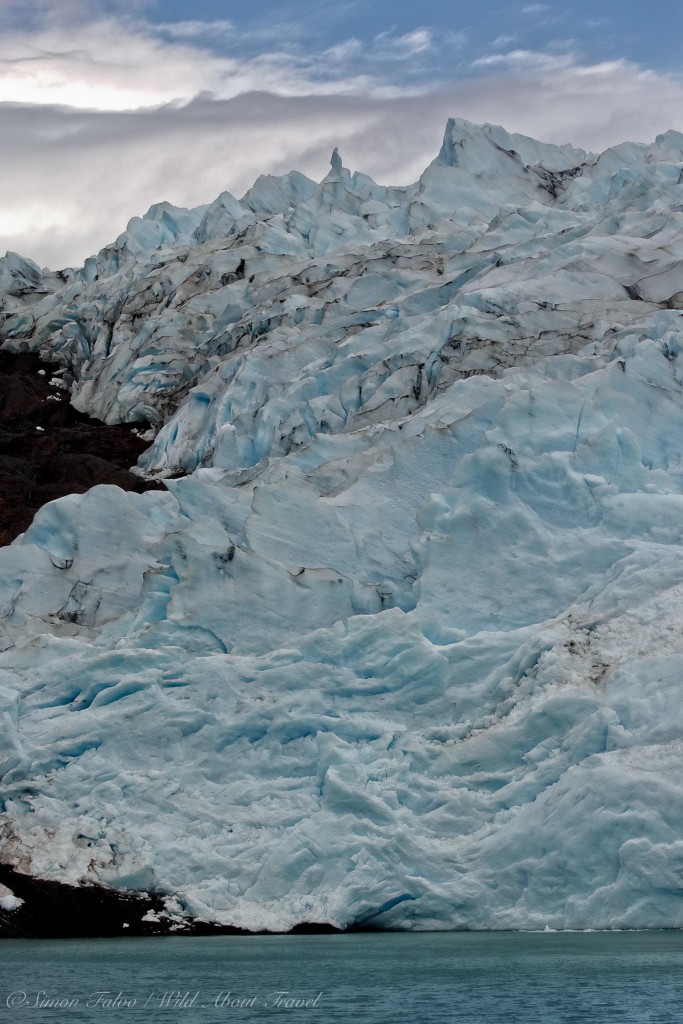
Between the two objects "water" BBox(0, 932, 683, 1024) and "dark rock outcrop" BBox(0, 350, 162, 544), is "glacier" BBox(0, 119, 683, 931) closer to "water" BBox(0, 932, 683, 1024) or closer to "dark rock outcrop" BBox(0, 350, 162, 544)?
"water" BBox(0, 932, 683, 1024)

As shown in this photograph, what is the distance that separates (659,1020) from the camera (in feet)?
35.0

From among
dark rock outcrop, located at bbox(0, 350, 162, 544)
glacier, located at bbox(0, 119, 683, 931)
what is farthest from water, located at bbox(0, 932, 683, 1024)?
dark rock outcrop, located at bbox(0, 350, 162, 544)

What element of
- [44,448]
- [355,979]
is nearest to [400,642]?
[355,979]

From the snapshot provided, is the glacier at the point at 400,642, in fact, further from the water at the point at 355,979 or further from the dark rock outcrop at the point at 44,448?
the dark rock outcrop at the point at 44,448

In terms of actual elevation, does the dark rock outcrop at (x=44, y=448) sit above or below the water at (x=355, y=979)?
above

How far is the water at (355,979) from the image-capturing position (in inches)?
443

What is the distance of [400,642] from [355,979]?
5.25 metres

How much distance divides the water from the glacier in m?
0.76

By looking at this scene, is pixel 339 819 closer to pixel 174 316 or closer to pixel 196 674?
pixel 196 674

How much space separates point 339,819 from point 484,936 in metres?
2.10

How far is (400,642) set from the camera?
1703 cm

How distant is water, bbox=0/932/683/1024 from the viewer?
1125 cm

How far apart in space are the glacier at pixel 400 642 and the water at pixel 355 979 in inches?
29.9

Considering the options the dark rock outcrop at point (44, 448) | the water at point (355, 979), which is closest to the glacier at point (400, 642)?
the water at point (355, 979)
